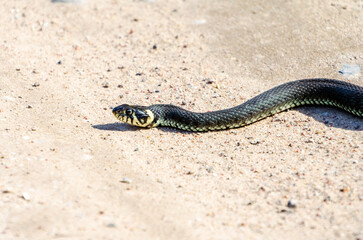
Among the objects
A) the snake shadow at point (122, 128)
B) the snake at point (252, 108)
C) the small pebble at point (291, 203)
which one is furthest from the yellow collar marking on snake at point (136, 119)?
the small pebble at point (291, 203)

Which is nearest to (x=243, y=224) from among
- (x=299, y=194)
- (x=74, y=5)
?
(x=299, y=194)

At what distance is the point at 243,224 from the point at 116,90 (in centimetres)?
467

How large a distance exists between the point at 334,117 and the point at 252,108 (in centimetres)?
147

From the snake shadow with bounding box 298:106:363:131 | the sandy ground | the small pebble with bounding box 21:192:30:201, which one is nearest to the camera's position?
the sandy ground

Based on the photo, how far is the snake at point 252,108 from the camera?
793 cm

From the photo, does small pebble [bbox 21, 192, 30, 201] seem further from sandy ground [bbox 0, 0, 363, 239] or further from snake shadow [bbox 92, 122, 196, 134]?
snake shadow [bbox 92, 122, 196, 134]

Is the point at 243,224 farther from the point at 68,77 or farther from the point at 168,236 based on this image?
the point at 68,77

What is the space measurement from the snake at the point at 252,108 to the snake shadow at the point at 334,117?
9cm

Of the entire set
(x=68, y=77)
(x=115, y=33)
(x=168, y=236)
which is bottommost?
(x=168, y=236)

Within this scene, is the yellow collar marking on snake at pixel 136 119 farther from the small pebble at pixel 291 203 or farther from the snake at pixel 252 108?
the small pebble at pixel 291 203

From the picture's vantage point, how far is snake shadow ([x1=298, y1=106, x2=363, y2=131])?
784cm

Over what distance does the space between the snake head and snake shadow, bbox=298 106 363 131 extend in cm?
272

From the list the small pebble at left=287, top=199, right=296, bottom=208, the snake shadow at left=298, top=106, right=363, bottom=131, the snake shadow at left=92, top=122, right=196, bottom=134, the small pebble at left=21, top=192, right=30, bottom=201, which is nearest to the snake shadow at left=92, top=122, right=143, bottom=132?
the snake shadow at left=92, top=122, right=196, bottom=134

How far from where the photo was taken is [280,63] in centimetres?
975
